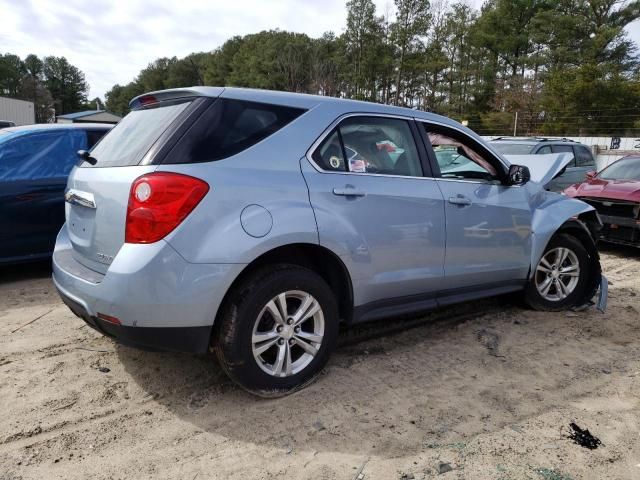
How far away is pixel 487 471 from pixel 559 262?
→ 9.49 feet

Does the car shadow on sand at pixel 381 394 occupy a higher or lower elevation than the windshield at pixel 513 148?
lower

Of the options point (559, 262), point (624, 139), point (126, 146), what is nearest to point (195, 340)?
point (126, 146)

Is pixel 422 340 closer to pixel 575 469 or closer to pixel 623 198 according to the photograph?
pixel 575 469

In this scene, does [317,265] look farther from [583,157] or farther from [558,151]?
[583,157]

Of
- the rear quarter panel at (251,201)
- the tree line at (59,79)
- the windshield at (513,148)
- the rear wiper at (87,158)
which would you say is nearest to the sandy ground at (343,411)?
the rear quarter panel at (251,201)

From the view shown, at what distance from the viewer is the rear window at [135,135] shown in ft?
9.23

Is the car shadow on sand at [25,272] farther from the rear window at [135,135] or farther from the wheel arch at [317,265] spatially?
the wheel arch at [317,265]

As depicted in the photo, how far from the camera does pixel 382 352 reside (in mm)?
3766

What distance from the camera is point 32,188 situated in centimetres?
524

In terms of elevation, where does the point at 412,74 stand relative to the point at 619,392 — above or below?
above

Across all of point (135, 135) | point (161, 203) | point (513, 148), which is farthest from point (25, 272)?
point (513, 148)

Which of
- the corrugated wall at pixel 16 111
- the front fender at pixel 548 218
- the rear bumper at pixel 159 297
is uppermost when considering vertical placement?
the corrugated wall at pixel 16 111

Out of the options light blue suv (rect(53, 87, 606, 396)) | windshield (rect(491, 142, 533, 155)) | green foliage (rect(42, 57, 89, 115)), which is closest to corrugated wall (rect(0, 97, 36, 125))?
windshield (rect(491, 142, 533, 155))

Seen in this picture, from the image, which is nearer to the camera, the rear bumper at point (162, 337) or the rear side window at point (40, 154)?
the rear bumper at point (162, 337)
